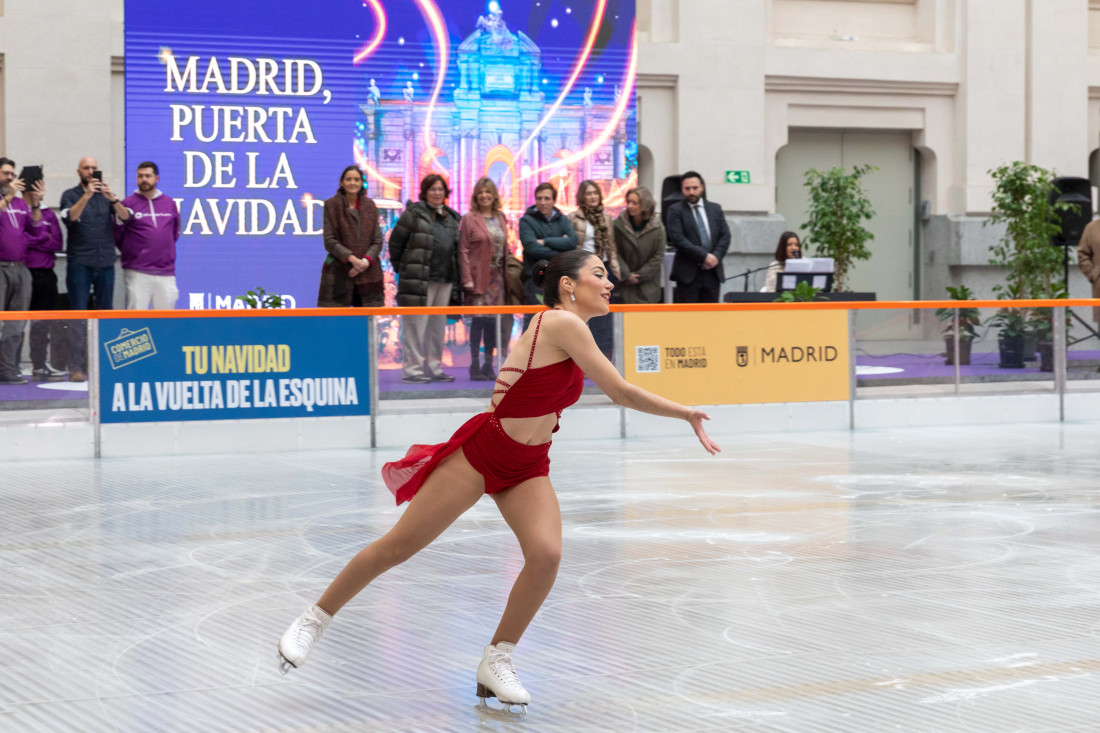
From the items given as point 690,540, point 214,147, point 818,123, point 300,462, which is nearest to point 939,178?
point 818,123

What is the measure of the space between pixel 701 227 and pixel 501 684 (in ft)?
35.4

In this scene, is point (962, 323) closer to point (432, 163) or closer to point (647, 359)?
point (647, 359)

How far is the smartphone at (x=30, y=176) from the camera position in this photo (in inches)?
520

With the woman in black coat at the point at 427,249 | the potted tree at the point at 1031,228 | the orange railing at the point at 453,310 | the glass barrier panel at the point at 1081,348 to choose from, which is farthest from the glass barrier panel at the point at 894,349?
the potted tree at the point at 1031,228

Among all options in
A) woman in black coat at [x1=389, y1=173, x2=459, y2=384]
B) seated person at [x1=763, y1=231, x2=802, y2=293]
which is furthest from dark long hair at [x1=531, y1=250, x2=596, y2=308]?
seated person at [x1=763, y1=231, x2=802, y2=293]

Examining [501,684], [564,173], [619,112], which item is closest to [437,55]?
[564,173]

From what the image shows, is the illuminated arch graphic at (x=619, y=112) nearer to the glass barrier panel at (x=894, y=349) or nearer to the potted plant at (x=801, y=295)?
the potted plant at (x=801, y=295)

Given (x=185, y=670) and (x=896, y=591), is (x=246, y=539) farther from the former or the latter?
(x=896, y=591)

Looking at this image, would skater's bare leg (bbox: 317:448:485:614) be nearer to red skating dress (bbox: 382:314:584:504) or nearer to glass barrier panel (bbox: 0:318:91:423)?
red skating dress (bbox: 382:314:584:504)

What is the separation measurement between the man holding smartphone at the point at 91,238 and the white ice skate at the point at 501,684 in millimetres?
9748

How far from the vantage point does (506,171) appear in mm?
17609

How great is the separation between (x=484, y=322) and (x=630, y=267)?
258cm

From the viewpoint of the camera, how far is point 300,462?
426 inches

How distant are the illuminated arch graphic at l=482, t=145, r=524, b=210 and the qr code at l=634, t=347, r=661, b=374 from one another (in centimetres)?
556
